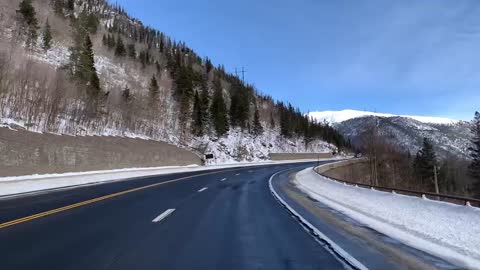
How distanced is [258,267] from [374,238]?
3691 millimetres

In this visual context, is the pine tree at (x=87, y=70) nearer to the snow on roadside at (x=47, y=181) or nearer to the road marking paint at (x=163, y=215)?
the snow on roadside at (x=47, y=181)

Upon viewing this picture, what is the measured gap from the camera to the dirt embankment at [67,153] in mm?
24625

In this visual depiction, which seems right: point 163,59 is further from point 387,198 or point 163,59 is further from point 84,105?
point 387,198

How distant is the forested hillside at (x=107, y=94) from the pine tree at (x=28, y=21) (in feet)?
0.57

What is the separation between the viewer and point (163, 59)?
5187 inches

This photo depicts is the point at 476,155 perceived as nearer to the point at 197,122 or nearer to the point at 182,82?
the point at 197,122

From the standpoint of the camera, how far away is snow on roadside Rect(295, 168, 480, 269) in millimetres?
7477

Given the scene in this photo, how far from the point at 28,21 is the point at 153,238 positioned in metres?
75.6

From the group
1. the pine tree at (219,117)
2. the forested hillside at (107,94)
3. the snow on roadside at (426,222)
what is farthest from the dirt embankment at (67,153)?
the pine tree at (219,117)

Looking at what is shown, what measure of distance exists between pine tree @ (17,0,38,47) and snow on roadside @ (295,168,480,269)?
7034cm

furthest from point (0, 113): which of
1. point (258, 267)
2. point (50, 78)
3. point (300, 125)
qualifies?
point (300, 125)

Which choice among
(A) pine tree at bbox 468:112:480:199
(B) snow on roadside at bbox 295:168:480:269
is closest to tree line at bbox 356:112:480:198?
(A) pine tree at bbox 468:112:480:199

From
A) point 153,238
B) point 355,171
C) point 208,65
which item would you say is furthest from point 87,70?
point 208,65

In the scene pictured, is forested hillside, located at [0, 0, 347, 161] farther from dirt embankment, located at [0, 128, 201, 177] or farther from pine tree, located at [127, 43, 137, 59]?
dirt embankment, located at [0, 128, 201, 177]
